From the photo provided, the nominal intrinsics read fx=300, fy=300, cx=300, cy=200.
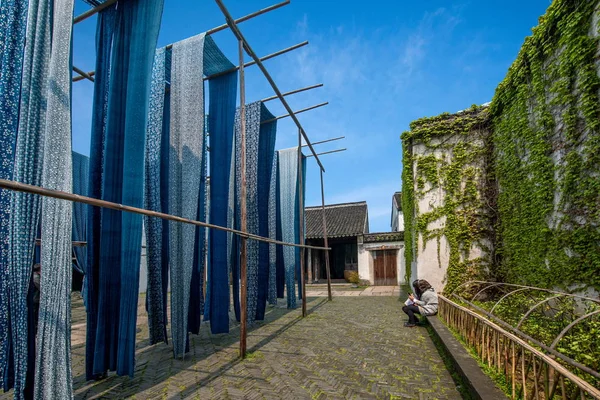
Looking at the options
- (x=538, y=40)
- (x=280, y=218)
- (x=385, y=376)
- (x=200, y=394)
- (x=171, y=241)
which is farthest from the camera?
(x=280, y=218)

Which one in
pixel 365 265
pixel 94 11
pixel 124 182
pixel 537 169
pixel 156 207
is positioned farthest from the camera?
pixel 365 265

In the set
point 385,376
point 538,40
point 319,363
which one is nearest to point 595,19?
point 538,40

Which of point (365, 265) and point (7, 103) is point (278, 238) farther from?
point (365, 265)

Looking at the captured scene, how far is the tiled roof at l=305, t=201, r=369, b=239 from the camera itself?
55.9ft

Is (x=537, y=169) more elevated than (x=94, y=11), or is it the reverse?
(x=94, y=11)

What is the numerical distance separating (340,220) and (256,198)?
42.8ft

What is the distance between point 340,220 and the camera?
61.7 feet

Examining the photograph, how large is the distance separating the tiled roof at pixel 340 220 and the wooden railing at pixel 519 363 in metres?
11.9

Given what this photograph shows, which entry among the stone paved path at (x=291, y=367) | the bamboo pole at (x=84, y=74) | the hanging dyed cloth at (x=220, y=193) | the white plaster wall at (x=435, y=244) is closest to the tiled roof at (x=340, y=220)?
the white plaster wall at (x=435, y=244)

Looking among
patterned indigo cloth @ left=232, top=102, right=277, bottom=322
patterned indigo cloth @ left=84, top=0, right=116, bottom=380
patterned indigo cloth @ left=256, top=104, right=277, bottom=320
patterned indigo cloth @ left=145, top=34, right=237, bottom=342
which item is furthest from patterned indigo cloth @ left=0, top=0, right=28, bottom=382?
patterned indigo cloth @ left=256, top=104, right=277, bottom=320

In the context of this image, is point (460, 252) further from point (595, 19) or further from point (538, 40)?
point (595, 19)

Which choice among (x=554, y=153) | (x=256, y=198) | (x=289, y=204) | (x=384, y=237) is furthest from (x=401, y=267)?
(x=256, y=198)

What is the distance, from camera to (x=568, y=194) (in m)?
4.79

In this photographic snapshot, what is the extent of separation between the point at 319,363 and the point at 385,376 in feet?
2.97
